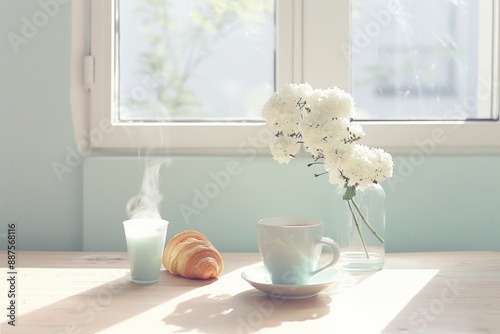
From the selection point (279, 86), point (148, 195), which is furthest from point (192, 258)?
point (279, 86)

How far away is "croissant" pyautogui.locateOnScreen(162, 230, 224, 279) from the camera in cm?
116

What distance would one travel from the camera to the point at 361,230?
4.26ft

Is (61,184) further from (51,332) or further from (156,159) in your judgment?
(51,332)

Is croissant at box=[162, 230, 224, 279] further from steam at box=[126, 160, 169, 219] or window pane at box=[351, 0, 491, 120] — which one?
window pane at box=[351, 0, 491, 120]

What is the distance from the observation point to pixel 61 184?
155 cm

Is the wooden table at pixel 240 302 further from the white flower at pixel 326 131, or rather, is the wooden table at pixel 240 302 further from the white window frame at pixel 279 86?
the white window frame at pixel 279 86

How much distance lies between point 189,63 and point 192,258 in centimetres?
62

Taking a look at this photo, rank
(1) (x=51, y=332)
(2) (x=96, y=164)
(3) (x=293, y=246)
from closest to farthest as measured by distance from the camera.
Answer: (1) (x=51, y=332), (3) (x=293, y=246), (2) (x=96, y=164)

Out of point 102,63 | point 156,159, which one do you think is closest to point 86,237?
point 156,159

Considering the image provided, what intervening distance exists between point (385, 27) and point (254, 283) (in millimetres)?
844

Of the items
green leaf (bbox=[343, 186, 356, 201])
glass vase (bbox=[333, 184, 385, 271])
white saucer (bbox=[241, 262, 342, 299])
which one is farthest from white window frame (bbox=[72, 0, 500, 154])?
white saucer (bbox=[241, 262, 342, 299])

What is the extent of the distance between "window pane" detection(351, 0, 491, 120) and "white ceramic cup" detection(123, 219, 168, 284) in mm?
688

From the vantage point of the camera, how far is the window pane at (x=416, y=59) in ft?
5.24

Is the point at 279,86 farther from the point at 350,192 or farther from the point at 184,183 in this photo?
the point at 350,192
